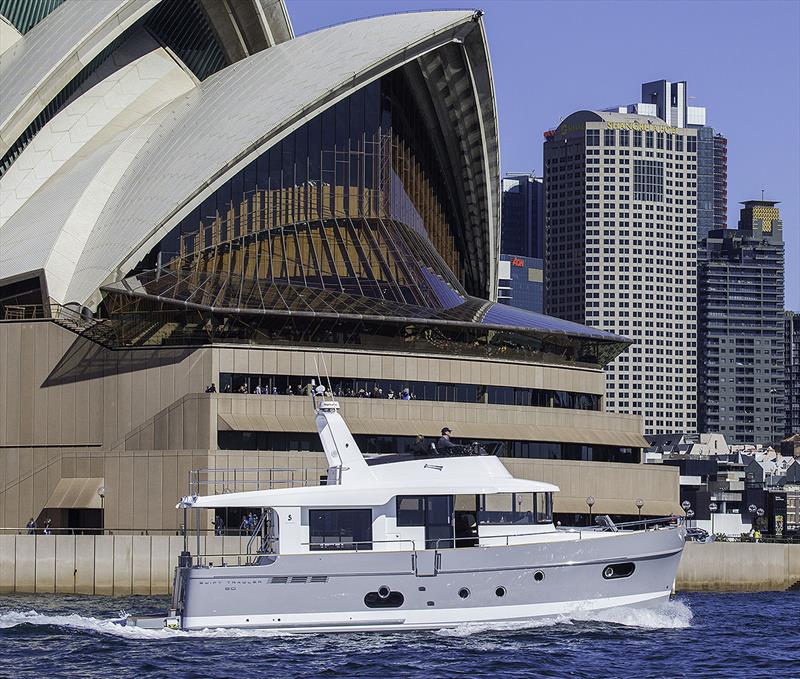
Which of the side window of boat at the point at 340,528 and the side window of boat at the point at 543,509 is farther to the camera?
the side window of boat at the point at 543,509

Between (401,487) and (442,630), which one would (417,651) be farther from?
(401,487)

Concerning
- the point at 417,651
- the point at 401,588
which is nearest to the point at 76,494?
the point at 401,588

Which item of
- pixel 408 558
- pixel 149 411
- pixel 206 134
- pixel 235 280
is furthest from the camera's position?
pixel 206 134

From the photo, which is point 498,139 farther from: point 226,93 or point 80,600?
point 80,600

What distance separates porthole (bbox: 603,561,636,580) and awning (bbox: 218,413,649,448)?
956 inches

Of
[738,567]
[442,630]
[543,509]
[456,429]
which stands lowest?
[738,567]

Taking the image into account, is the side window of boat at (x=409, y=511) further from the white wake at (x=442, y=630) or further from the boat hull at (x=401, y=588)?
the white wake at (x=442, y=630)

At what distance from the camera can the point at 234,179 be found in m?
72.1

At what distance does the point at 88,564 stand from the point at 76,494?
30.5 ft

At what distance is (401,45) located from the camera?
246ft

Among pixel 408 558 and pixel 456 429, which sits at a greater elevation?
pixel 456 429

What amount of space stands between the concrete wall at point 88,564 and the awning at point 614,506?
1668cm

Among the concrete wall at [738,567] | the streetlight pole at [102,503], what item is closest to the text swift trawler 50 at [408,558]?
the streetlight pole at [102,503]

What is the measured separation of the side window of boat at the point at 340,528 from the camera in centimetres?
4009
